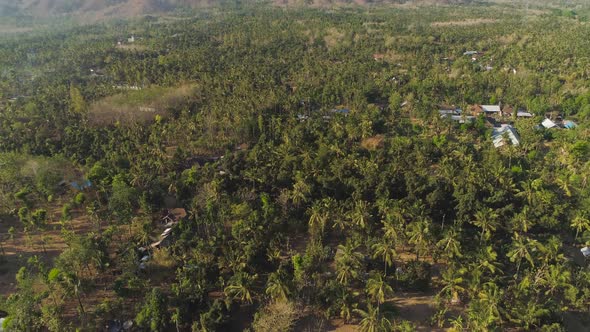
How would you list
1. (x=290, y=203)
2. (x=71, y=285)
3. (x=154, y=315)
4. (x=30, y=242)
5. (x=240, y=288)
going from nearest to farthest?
(x=154, y=315) → (x=71, y=285) → (x=240, y=288) → (x=30, y=242) → (x=290, y=203)

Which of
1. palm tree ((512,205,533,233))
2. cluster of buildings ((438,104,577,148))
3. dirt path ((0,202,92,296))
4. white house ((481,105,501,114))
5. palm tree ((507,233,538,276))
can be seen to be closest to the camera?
→ palm tree ((507,233,538,276))

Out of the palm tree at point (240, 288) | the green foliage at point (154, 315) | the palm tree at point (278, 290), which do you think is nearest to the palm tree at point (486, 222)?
the palm tree at point (278, 290)

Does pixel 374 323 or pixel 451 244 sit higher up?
pixel 451 244

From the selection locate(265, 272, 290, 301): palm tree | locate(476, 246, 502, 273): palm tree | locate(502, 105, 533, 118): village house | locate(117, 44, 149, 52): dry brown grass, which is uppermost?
locate(117, 44, 149, 52): dry brown grass

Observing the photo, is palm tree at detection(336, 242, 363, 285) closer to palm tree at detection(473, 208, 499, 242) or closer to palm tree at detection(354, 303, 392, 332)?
palm tree at detection(354, 303, 392, 332)

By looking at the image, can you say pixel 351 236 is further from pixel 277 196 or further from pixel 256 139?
pixel 256 139

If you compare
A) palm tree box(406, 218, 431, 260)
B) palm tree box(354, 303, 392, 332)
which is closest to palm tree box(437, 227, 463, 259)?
palm tree box(406, 218, 431, 260)

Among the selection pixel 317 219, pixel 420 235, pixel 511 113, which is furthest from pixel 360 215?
pixel 511 113

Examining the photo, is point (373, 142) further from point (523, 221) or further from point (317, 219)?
point (523, 221)

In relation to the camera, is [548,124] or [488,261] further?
[548,124]
